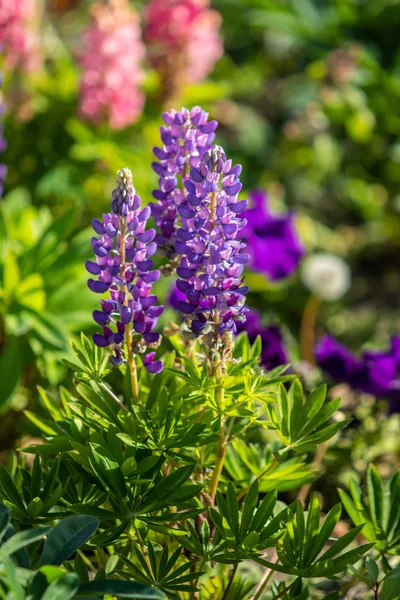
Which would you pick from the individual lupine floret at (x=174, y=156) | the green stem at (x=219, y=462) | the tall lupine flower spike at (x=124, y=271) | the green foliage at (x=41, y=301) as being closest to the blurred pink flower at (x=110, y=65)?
the green foliage at (x=41, y=301)

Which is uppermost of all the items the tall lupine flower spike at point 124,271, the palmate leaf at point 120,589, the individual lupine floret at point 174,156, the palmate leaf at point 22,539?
the individual lupine floret at point 174,156

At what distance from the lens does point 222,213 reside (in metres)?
1.27

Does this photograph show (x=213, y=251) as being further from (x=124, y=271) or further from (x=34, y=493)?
(x=34, y=493)

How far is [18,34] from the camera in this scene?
9.71ft

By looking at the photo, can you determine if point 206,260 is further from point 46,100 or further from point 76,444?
point 46,100

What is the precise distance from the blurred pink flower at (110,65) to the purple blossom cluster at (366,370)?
1.34 metres

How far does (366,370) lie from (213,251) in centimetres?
93

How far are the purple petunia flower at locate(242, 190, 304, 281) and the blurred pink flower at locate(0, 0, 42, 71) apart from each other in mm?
1044

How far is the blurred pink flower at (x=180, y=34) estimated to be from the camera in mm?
3104

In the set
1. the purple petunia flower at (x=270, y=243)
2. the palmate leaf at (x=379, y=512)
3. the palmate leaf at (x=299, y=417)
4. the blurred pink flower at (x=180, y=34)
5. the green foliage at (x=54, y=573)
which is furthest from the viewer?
the blurred pink flower at (x=180, y=34)

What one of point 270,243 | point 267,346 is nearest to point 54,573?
point 267,346

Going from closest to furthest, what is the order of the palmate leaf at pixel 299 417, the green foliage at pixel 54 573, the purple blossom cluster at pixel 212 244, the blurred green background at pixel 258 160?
1. the green foliage at pixel 54 573
2. the purple blossom cluster at pixel 212 244
3. the palmate leaf at pixel 299 417
4. the blurred green background at pixel 258 160

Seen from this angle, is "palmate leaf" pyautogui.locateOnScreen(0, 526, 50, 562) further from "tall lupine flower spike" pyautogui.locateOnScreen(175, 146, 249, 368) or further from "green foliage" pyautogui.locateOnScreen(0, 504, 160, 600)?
"tall lupine flower spike" pyautogui.locateOnScreen(175, 146, 249, 368)

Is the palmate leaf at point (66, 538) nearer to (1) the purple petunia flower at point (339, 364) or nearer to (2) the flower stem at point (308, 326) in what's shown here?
(1) the purple petunia flower at point (339, 364)
